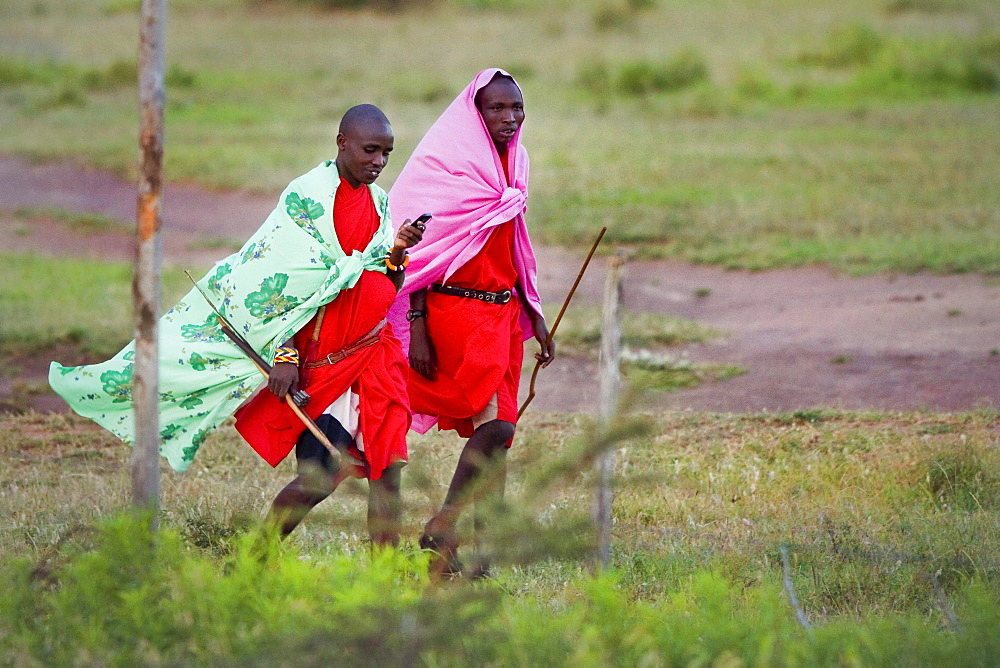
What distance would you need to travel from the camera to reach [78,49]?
26.7m

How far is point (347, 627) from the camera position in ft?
10.7

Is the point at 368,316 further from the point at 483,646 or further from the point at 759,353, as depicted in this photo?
the point at 759,353

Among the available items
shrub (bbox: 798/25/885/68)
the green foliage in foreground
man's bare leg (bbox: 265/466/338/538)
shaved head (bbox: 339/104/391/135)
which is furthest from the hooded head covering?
shrub (bbox: 798/25/885/68)

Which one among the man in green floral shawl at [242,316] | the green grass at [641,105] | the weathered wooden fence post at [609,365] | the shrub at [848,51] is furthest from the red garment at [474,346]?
the shrub at [848,51]

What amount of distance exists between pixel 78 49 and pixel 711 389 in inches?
875

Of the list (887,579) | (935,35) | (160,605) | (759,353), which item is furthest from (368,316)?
(935,35)

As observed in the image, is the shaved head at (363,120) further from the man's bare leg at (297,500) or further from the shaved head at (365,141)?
the man's bare leg at (297,500)

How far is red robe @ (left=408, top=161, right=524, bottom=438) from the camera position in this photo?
188 inches

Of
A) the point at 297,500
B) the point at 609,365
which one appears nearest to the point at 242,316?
the point at 297,500

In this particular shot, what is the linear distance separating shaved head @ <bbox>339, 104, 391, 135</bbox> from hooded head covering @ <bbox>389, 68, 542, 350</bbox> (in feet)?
1.53

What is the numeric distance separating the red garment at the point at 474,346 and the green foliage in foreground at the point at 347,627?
3.99ft

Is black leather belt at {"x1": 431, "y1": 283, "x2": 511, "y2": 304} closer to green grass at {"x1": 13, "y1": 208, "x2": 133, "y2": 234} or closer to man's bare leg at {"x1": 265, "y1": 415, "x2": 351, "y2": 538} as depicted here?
man's bare leg at {"x1": 265, "y1": 415, "x2": 351, "y2": 538}

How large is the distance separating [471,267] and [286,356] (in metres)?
0.85

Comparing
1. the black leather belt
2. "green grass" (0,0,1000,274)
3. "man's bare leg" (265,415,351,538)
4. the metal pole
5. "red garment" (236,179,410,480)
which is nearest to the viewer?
the metal pole
